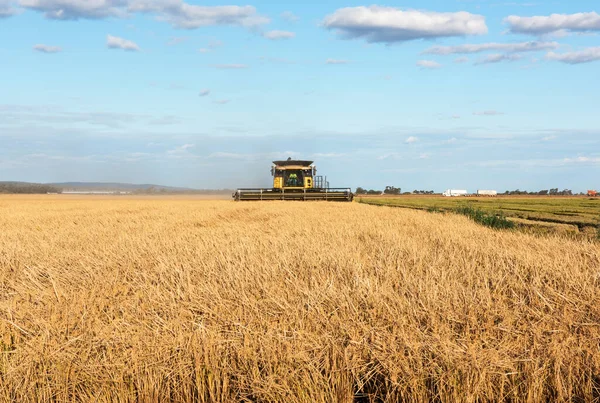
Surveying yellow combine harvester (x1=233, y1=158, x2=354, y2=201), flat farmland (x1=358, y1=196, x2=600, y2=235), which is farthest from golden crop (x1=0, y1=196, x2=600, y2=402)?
yellow combine harvester (x1=233, y1=158, x2=354, y2=201)

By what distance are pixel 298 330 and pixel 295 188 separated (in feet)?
102

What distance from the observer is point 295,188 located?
1398 inches

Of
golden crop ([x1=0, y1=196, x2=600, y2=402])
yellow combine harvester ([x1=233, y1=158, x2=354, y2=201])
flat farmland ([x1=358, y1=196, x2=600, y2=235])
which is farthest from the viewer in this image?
yellow combine harvester ([x1=233, y1=158, x2=354, y2=201])

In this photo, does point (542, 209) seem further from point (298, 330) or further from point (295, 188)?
point (298, 330)

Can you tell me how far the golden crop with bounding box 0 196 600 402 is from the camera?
145 inches

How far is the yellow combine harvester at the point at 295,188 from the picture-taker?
3409 cm

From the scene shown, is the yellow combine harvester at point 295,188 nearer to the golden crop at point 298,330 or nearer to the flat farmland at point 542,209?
the flat farmland at point 542,209

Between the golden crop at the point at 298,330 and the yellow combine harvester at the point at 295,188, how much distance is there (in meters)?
26.3

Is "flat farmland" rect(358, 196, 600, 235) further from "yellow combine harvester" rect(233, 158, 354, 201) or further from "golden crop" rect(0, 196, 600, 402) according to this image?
"golden crop" rect(0, 196, 600, 402)

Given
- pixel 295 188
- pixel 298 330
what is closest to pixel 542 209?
pixel 295 188

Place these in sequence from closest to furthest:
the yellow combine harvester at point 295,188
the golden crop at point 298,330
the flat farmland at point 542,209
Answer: the golden crop at point 298,330 → the flat farmland at point 542,209 → the yellow combine harvester at point 295,188

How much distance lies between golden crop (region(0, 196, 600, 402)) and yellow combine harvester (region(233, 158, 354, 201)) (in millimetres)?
26277

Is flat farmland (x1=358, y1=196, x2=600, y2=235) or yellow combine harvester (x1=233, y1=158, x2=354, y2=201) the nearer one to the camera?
flat farmland (x1=358, y1=196, x2=600, y2=235)

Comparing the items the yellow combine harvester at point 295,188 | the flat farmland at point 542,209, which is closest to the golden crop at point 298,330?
the flat farmland at point 542,209
